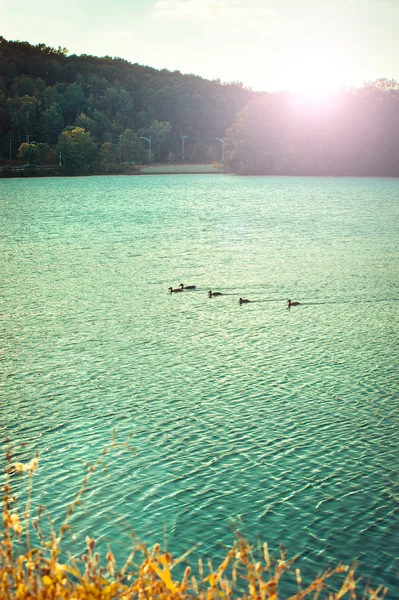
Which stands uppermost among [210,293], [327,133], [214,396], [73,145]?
[327,133]

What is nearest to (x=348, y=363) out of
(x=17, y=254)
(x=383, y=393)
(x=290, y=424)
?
(x=383, y=393)

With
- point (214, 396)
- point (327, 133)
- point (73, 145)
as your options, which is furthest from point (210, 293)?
point (73, 145)

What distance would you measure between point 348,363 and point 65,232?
45139 millimetres

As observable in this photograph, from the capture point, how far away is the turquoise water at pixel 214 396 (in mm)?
13422

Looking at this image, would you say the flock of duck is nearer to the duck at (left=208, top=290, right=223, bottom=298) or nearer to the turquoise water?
the duck at (left=208, top=290, right=223, bottom=298)

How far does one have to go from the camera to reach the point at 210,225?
7131 centimetres

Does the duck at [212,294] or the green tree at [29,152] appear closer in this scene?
the duck at [212,294]

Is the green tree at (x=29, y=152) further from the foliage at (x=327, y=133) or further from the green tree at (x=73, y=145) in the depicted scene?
the foliage at (x=327, y=133)

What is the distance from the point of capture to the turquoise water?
44.0ft

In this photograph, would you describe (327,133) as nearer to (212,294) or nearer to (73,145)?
(73,145)

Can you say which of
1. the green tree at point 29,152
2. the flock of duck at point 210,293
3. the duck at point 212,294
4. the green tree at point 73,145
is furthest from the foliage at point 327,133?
the duck at point 212,294

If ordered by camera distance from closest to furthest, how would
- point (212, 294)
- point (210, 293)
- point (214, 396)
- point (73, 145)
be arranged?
point (214, 396) < point (210, 293) < point (212, 294) < point (73, 145)

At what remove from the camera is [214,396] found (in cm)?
1992

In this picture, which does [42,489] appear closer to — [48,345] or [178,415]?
[178,415]
